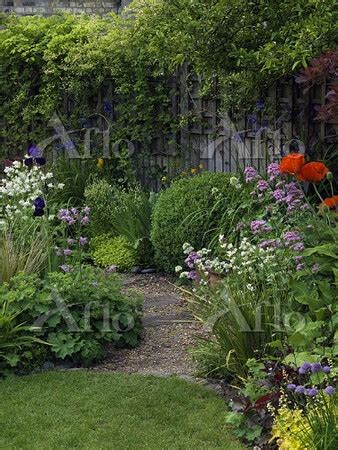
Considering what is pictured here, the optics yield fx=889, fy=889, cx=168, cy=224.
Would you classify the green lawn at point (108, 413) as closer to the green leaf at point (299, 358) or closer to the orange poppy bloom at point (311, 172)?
the green leaf at point (299, 358)

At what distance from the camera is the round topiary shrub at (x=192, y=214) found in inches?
299

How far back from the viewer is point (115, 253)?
851cm

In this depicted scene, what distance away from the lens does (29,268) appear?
6379 millimetres

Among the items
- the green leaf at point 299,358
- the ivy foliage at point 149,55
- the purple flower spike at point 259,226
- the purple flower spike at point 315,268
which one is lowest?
the green leaf at point 299,358

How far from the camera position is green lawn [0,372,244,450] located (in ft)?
14.9

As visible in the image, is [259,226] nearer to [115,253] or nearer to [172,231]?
[172,231]

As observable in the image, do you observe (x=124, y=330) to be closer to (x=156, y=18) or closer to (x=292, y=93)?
(x=292, y=93)

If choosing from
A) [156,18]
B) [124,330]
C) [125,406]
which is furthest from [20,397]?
[156,18]

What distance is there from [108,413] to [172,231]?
3102 millimetres

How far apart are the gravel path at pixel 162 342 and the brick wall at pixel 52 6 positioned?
10997 mm

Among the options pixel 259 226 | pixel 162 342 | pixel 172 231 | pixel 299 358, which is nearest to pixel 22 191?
pixel 172 231

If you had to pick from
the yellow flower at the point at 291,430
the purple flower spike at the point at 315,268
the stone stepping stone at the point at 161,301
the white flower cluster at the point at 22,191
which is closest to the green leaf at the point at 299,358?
the yellow flower at the point at 291,430

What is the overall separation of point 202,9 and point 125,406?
3941mm

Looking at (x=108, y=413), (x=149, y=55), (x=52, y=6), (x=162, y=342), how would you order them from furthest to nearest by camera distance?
(x=52, y=6) → (x=149, y=55) → (x=162, y=342) → (x=108, y=413)
